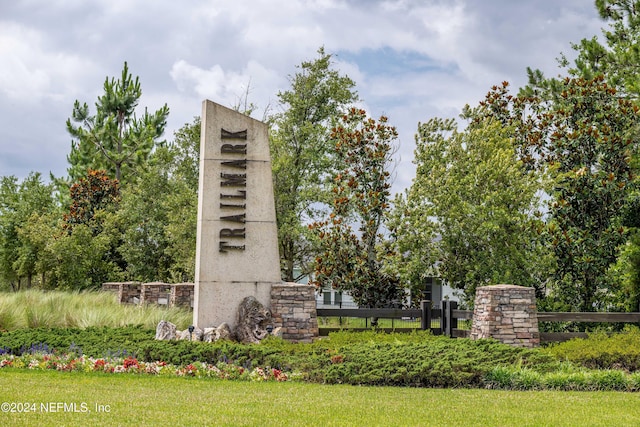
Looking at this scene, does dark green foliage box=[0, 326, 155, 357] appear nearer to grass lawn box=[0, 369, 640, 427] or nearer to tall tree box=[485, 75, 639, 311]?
grass lawn box=[0, 369, 640, 427]

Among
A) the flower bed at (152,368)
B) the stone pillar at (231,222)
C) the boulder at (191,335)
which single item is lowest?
the flower bed at (152,368)

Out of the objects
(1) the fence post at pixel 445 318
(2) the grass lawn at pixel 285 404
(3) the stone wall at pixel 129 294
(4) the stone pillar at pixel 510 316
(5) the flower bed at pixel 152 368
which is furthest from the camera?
(3) the stone wall at pixel 129 294

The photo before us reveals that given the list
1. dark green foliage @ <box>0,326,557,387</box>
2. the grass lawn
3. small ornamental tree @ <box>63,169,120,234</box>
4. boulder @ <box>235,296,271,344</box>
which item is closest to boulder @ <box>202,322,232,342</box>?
boulder @ <box>235,296,271,344</box>

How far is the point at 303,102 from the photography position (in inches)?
1255

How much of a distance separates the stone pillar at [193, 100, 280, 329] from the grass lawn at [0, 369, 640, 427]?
18.3 feet

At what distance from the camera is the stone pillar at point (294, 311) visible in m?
16.8

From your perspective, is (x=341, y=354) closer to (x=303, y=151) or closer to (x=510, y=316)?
(x=510, y=316)

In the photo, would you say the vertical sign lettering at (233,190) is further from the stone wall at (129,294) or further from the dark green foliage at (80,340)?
the stone wall at (129,294)

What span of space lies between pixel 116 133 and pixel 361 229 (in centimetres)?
Result: 2794

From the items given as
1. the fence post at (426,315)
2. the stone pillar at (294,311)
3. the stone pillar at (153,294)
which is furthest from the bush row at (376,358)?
the stone pillar at (153,294)

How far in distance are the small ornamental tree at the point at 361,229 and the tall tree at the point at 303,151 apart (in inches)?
194

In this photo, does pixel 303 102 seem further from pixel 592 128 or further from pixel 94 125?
pixel 94 125

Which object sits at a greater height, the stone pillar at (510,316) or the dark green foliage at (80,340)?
the stone pillar at (510,316)

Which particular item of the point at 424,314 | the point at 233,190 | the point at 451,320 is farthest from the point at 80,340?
the point at 451,320
